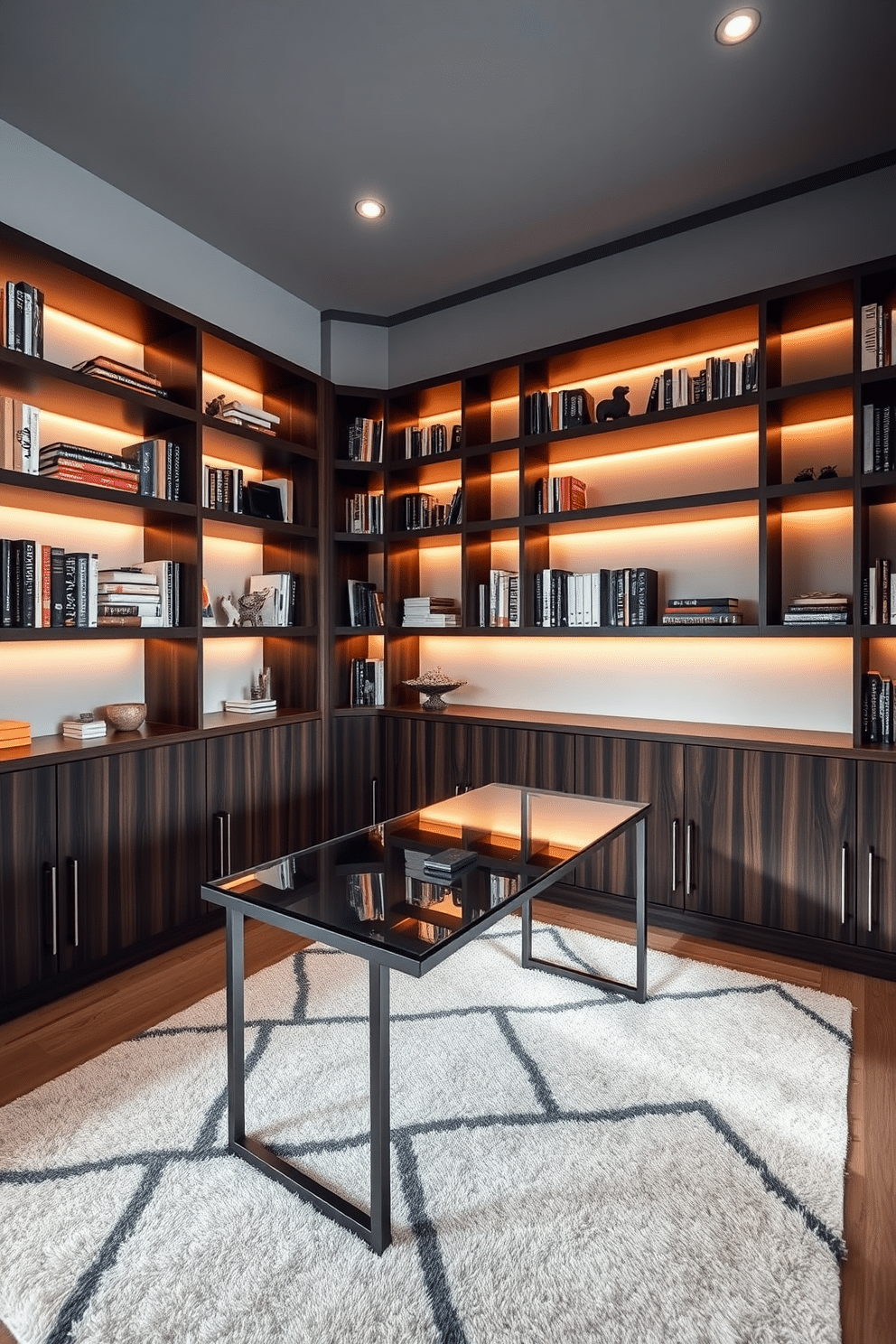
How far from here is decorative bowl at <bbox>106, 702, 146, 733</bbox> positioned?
2.83 m

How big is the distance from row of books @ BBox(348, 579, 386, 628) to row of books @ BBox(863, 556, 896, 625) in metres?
2.21

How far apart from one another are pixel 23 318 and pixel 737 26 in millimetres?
2311

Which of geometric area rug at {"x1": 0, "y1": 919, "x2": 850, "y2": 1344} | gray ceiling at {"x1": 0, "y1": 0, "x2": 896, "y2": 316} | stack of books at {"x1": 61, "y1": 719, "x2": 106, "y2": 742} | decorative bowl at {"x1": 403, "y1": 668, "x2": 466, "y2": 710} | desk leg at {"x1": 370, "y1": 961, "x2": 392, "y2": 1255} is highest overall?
gray ceiling at {"x1": 0, "y1": 0, "x2": 896, "y2": 316}

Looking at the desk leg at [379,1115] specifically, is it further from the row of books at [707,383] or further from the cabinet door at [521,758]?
the row of books at [707,383]

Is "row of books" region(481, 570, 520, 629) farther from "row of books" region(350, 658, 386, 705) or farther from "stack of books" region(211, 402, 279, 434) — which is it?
"stack of books" region(211, 402, 279, 434)

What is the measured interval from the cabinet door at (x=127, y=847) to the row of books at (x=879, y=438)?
8.83 ft

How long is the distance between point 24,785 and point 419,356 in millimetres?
2913

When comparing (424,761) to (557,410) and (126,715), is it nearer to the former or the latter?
(126,715)

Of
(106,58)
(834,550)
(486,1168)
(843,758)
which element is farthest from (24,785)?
(834,550)

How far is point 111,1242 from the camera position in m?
1.42

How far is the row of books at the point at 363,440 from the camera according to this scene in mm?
3783

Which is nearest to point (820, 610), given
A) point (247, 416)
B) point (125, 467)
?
point (247, 416)

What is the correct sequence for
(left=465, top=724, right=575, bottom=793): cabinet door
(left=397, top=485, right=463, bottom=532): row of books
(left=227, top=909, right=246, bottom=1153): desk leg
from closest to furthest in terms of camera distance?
(left=227, top=909, right=246, bottom=1153): desk leg → (left=465, top=724, right=575, bottom=793): cabinet door → (left=397, top=485, right=463, bottom=532): row of books

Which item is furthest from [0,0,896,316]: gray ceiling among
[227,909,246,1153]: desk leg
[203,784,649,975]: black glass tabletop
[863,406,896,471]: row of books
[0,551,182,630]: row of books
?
[227,909,246,1153]: desk leg
